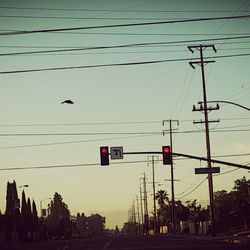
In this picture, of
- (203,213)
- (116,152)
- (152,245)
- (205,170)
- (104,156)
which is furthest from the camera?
(203,213)

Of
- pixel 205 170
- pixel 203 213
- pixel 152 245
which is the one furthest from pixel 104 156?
pixel 203 213

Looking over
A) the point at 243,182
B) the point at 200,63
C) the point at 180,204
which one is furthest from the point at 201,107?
the point at 180,204

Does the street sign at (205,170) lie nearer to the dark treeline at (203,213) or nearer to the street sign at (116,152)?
the street sign at (116,152)

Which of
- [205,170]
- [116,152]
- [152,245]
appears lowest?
[152,245]

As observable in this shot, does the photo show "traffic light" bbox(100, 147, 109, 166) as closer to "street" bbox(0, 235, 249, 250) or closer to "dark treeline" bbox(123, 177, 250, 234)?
"street" bbox(0, 235, 249, 250)

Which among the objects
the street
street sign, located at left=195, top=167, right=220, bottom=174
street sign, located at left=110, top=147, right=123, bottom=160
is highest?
street sign, located at left=110, top=147, right=123, bottom=160

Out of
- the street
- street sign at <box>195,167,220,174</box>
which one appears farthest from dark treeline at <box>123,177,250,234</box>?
street sign at <box>195,167,220,174</box>

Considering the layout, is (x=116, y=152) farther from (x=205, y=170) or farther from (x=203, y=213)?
(x=203, y=213)

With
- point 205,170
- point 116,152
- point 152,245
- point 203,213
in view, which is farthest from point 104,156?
point 203,213

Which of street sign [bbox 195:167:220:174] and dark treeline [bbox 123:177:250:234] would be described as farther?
dark treeline [bbox 123:177:250:234]

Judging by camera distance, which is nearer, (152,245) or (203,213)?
(152,245)

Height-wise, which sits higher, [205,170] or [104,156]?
[104,156]

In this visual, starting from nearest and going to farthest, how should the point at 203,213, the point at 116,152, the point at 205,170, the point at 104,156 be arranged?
1. the point at 104,156
2. the point at 116,152
3. the point at 205,170
4. the point at 203,213

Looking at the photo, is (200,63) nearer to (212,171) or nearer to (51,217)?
(212,171)
